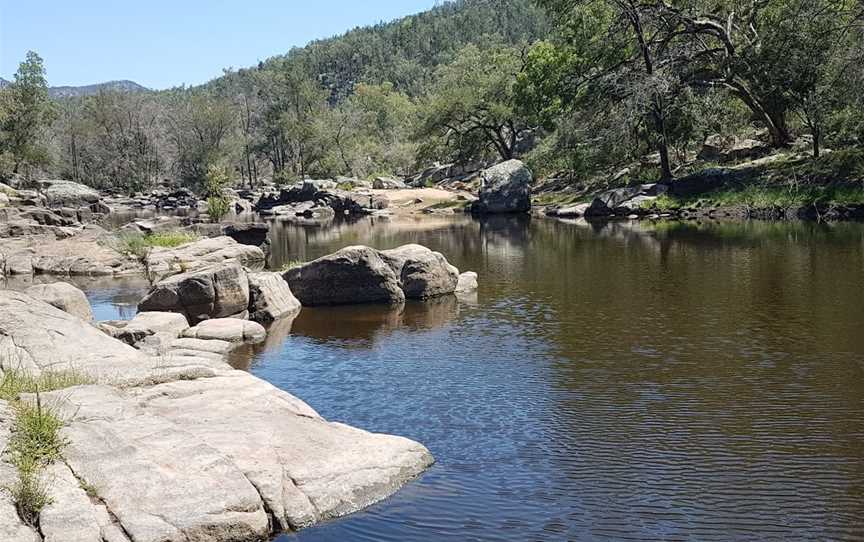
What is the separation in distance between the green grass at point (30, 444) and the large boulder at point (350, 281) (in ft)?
45.1

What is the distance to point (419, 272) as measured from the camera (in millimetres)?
25422

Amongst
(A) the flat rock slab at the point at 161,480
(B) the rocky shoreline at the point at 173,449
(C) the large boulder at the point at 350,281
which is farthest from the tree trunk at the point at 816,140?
(A) the flat rock slab at the point at 161,480

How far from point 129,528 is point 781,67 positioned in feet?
157

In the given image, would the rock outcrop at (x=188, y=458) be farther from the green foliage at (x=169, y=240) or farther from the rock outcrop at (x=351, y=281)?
the green foliage at (x=169, y=240)

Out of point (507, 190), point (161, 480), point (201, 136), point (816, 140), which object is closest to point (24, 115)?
point (201, 136)

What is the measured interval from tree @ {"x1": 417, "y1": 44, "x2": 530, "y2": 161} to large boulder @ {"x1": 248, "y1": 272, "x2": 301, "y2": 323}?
161ft

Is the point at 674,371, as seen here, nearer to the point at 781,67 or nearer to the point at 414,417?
the point at 414,417

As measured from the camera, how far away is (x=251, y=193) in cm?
9294

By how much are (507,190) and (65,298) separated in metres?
42.7

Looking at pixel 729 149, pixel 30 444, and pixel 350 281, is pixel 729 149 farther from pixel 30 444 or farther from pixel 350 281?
pixel 30 444

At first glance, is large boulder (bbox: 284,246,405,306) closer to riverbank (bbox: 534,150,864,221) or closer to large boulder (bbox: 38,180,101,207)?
riverbank (bbox: 534,150,864,221)

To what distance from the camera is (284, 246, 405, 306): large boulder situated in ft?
80.4

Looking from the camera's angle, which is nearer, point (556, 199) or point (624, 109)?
point (624, 109)

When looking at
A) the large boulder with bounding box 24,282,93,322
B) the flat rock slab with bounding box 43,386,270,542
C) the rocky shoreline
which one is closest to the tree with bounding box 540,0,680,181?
the large boulder with bounding box 24,282,93,322
